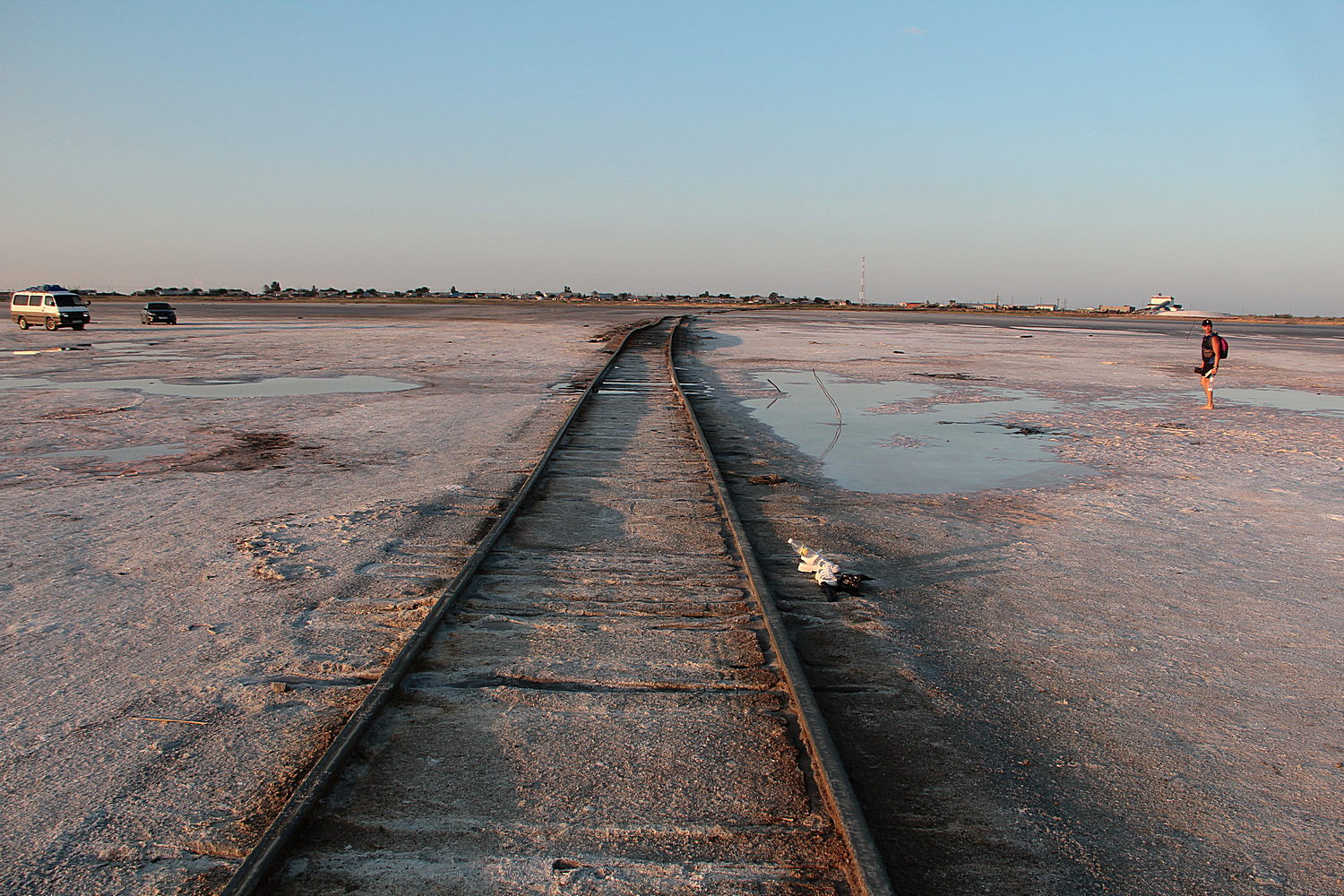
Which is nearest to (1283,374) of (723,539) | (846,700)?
(723,539)

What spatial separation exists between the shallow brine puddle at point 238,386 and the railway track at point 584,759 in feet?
42.3

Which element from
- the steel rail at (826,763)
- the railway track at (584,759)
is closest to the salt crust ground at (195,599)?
the railway track at (584,759)

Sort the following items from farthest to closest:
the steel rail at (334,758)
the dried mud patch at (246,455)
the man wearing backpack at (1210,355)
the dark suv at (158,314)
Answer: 1. the dark suv at (158,314)
2. the man wearing backpack at (1210,355)
3. the dried mud patch at (246,455)
4. the steel rail at (334,758)

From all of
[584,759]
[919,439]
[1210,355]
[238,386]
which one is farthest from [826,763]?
[238,386]

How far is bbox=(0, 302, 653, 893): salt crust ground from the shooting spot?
3.25m

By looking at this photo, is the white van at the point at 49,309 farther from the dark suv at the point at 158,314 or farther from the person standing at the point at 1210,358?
the person standing at the point at 1210,358

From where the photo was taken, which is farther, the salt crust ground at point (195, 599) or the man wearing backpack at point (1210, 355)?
the man wearing backpack at point (1210, 355)

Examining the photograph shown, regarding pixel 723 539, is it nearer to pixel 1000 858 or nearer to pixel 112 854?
pixel 1000 858

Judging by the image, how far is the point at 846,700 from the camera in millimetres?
4250

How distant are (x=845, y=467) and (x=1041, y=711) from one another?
648 cm

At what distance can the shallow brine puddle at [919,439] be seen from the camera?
33.0ft

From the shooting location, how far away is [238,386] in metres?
18.5

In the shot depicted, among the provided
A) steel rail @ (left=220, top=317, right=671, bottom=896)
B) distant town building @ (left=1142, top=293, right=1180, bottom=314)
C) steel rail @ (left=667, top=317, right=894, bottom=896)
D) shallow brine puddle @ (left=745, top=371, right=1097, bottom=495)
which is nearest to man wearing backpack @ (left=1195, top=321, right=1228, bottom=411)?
shallow brine puddle @ (left=745, top=371, right=1097, bottom=495)

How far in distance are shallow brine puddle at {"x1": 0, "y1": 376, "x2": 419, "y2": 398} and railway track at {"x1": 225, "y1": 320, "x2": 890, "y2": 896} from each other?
12.9 metres
